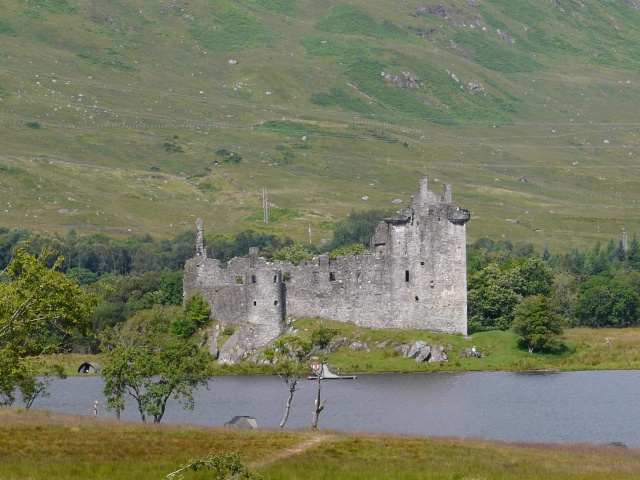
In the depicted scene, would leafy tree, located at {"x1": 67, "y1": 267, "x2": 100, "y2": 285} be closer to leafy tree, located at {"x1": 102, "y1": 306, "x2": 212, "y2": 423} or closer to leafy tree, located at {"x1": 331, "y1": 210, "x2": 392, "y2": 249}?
leafy tree, located at {"x1": 331, "y1": 210, "x2": 392, "y2": 249}

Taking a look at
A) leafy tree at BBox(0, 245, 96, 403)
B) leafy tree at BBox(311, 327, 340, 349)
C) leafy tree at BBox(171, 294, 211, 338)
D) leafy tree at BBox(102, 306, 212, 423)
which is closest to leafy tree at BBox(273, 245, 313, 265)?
leafy tree at BBox(171, 294, 211, 338)

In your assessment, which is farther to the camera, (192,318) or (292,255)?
(292,255)

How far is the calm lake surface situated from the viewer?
59688mm

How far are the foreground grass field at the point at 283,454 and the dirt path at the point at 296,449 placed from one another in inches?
1.3

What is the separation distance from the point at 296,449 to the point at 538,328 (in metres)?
37.8

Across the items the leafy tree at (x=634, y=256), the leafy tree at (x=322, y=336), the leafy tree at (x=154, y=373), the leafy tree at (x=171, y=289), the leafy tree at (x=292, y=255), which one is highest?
the leafy tree at (x=634, y=256)

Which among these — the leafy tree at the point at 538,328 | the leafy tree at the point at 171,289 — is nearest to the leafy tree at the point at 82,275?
the leafy tree at the point at 171,289

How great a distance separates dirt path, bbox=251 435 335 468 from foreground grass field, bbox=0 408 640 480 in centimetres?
3

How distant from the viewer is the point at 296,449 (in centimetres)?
4744

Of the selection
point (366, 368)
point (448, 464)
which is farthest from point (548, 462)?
point (366, 368)

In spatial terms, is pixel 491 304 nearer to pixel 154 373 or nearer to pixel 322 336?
pixel 322 336

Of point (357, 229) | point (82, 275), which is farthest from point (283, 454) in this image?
point (357, 229)

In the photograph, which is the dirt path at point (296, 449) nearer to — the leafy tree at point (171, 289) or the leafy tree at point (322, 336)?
the leafy tree at point (322, 336)

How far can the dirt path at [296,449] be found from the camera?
44684mm
